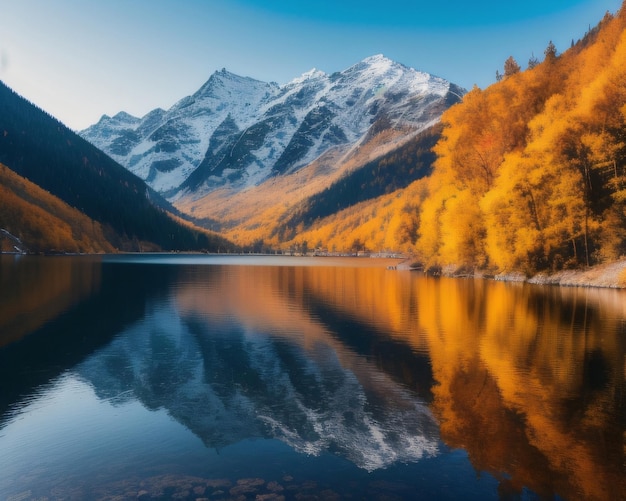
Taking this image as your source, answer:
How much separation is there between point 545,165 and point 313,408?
56784 mm

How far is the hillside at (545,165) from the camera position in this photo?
196 feet

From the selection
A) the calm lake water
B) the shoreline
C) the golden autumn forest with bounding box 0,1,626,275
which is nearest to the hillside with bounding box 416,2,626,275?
the golden autumn forest with bounding box 0,1,626,275

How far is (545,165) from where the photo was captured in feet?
209

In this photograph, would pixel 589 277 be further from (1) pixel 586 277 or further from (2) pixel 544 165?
(2) pixel 544 165

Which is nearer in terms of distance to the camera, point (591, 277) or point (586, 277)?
point (591, 277)

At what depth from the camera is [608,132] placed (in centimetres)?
5928

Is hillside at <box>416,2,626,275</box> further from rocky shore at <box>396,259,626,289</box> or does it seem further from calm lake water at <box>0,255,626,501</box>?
calm lake water at <box>0,255,626,501</box>

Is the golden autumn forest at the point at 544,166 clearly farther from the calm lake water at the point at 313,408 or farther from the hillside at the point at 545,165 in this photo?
the calm lake water at the point at 313,408

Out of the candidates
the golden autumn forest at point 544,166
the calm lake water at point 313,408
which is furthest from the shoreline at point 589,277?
the calm lake water at point 313,408

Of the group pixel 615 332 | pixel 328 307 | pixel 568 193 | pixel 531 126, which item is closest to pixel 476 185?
pixel 531 126

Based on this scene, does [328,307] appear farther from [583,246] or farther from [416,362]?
[583,246]

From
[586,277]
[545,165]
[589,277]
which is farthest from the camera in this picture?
[586,277]

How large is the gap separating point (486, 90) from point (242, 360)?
6880 centimetres

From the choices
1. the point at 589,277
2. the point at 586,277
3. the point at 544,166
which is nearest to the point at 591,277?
the point at 589,277
